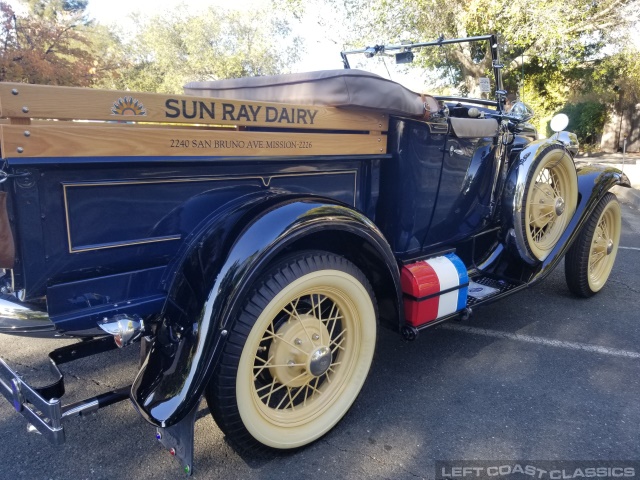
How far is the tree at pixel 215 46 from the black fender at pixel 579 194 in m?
20.2

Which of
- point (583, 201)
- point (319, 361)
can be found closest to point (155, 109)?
point (319, 361)

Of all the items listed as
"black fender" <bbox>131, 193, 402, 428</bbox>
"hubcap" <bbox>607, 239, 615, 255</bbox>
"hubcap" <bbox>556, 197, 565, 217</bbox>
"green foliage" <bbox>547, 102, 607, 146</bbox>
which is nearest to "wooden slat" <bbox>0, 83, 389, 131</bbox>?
"black fender" <bbox>131, 193, 402, 428</bbox>

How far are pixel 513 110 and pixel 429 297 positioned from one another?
66.6 inches

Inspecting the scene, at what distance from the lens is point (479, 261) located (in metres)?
3.35

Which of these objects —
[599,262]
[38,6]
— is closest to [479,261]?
[599,262]

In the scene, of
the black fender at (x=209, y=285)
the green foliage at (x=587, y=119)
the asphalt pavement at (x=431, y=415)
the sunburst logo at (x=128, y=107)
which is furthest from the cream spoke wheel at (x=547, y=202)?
the green foliage at (x=587, y=119)

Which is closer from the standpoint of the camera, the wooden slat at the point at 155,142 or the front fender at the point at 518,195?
the wooden slat at the point at 155,142

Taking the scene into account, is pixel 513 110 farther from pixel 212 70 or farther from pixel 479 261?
pixel 212 70

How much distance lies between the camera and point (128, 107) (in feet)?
5.19

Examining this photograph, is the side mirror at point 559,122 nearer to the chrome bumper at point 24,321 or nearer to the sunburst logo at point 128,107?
the sunburst logo at point 128,107

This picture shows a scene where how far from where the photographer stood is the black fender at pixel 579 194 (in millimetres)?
3049

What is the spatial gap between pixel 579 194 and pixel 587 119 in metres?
15.7

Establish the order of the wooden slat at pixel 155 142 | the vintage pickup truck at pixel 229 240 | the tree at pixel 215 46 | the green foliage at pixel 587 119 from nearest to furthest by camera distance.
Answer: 1. the wooden slat at pixel 155 142
2. the vintage pickup truck at pixel 229 240
3. the green foliage at pixel 587 119
4. the tree at pixel 215 46

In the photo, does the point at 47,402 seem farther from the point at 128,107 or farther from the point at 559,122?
the point at 559,122
